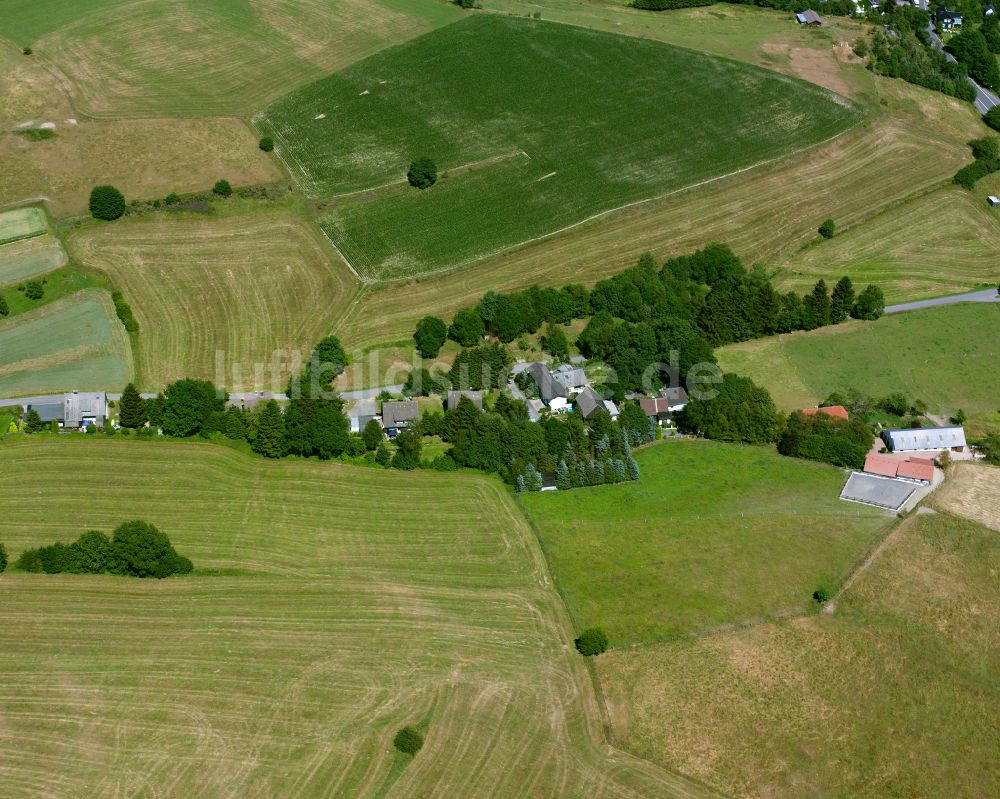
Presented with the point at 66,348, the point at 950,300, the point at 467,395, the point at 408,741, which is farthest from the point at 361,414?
the point at 950,300

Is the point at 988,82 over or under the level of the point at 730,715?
over

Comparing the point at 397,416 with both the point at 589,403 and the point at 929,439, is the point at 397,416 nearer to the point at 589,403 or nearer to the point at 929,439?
the point at 589,403

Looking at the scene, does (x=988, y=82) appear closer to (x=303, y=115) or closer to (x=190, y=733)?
(x=303, y=115)

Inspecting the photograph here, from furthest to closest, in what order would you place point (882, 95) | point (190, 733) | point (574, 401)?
point (882, 95) < point (574, 401) < point (190, 733)

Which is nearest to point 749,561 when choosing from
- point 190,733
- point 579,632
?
point 579,632

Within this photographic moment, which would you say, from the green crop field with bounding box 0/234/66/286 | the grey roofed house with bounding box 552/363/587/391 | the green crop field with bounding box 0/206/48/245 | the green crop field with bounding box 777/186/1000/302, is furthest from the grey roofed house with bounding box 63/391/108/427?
the green crop field with bounding box 777/186/1000/302

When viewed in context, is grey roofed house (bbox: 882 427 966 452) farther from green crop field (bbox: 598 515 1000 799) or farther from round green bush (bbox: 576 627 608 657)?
round green bush (bbox: 576 627 608 657)

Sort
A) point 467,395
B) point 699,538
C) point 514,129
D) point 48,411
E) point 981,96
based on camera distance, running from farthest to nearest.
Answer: point 981,96
point 514,129
point 467,395
point 48,411
point 699,538
